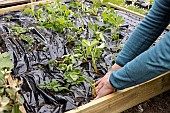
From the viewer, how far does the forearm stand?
46.1 inches

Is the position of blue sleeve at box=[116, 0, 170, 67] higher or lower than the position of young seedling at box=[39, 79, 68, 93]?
higher

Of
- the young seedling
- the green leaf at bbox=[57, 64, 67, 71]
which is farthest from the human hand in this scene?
the green leaf at bbox=[57, 64, 67, 71]

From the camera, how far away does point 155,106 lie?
1.95 metres

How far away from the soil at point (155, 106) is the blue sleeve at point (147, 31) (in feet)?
1.77

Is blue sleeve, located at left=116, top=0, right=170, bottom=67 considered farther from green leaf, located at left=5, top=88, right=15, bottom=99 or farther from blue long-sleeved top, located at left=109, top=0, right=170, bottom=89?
green leaf, located at left=5, top=88, right=15, bottom=99

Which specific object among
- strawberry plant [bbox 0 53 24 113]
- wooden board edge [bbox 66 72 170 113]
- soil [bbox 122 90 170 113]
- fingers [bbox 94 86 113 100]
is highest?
strawberry plant [bbox 0 53 24 113]

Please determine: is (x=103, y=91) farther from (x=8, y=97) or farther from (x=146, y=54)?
(x=8, y=97)

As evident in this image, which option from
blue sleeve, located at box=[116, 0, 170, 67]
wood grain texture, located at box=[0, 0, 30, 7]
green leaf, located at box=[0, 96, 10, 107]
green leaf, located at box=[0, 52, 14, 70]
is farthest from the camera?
wood grain texture, located at box=[0, 0, 30, 7]

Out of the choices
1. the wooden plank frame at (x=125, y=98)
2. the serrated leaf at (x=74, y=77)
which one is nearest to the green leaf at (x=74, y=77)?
the serrated leaf at (x=74, y=77)

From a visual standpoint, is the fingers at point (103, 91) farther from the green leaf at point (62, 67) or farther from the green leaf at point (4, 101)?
the green leaf at point (4, 101)

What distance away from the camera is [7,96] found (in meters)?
1.08

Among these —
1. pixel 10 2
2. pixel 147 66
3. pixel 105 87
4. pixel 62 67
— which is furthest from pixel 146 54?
pixel 10 2

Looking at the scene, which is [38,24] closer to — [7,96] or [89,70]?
[89,70]

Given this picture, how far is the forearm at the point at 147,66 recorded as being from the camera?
1.17 m
